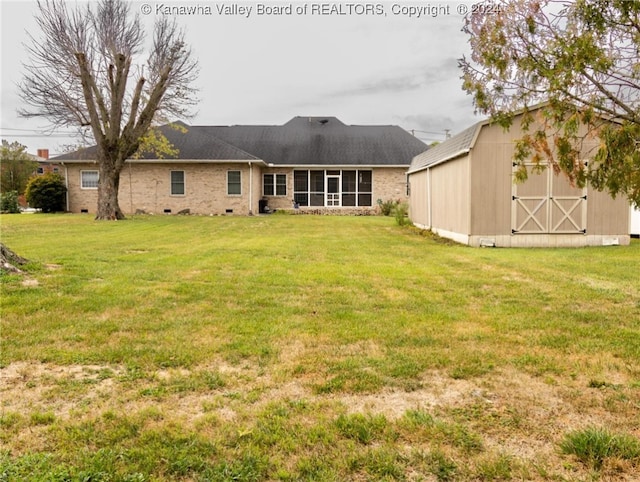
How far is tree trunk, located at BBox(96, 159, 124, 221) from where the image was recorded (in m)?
20.5

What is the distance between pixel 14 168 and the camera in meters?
39.7

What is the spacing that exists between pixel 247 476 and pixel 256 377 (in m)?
1.21

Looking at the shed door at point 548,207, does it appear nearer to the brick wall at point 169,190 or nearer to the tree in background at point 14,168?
the brick wall at point 169,190

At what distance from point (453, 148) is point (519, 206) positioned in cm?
269

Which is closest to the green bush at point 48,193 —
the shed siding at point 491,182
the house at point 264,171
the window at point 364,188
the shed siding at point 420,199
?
the house at point 264,171

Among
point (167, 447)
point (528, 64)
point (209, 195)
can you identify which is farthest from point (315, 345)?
point (209, 195)

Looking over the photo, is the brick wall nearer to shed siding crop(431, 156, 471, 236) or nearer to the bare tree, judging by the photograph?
the bare tree

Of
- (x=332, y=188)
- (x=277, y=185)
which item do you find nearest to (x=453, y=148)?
(x=332, y=188)

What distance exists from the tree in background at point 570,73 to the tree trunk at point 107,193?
18921 mm

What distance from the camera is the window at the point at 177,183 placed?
25672mm

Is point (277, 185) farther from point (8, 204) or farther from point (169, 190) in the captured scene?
point (8, 204)

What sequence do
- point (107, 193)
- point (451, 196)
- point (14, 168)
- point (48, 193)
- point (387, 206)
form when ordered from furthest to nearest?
point (14, 168)
point (387, 206)
point (48, 193)
point (107, 193)
point (451, 196)

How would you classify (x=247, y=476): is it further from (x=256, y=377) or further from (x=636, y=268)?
(x=636, y=268)

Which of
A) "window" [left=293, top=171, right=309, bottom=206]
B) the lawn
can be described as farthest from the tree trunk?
the lawn
